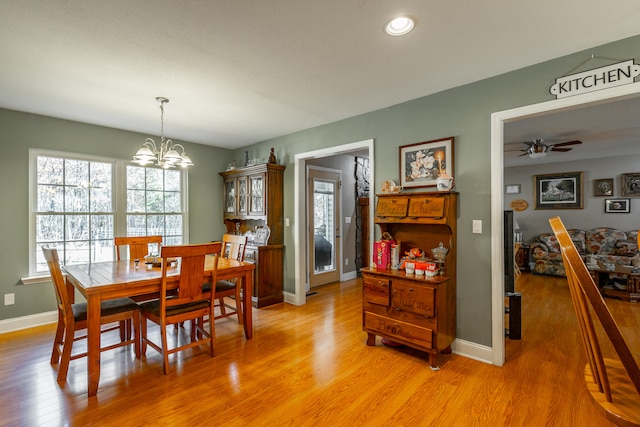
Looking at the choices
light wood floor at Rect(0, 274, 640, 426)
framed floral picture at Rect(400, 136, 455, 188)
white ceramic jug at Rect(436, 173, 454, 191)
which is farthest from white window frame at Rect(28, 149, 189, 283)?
white ceramic jug at Rect(436, 173, 454, 191)

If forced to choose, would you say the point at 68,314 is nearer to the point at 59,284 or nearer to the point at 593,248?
the point at 59,284

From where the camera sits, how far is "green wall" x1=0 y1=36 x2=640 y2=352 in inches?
104

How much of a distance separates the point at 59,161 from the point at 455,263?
15.9 feet

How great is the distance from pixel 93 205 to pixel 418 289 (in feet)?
14.0

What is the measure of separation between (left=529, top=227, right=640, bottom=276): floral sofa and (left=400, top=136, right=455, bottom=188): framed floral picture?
15.1 ft

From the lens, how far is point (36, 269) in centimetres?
374

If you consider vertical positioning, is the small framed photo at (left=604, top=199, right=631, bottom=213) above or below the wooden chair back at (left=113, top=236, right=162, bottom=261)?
above

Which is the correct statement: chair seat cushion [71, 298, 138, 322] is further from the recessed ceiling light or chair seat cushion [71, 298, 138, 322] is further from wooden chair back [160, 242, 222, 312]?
the recessed ceiling light

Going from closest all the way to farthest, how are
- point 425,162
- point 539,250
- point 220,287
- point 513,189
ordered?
1. point 425,162
2. point 220,287
3. point 539,250
4. point 513,189

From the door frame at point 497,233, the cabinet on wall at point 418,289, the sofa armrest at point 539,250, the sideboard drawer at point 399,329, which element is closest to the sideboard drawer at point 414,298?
the cabinet on wall at point 418,289

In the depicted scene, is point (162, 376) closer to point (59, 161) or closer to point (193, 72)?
point (193, 72)

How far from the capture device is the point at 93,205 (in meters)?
4.16

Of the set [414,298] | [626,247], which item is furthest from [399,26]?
[626,247]

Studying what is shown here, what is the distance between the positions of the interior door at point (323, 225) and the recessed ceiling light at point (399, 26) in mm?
3334
